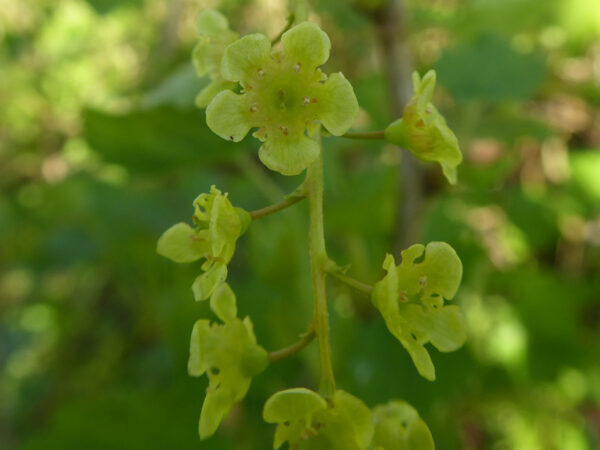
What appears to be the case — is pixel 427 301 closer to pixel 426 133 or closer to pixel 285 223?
pixel 426 133

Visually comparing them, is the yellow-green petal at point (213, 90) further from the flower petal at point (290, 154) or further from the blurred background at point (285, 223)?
the blurred background at point (285, 223)

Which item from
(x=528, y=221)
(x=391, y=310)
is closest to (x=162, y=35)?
(x=528, y=221)

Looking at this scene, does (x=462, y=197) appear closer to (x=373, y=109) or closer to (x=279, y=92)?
(x=373, y=109)

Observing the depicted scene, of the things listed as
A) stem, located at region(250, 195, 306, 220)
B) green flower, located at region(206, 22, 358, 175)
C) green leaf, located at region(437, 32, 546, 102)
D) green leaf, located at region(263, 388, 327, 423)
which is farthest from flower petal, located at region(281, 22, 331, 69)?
green leaf, located at region(437, 32, 546, 102)

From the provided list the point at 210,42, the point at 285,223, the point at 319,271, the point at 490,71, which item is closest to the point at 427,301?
the point at 319,271

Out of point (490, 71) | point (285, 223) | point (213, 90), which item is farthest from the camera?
point (490, 71)

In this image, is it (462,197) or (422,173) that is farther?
(462,197)

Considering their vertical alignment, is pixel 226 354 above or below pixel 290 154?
below
